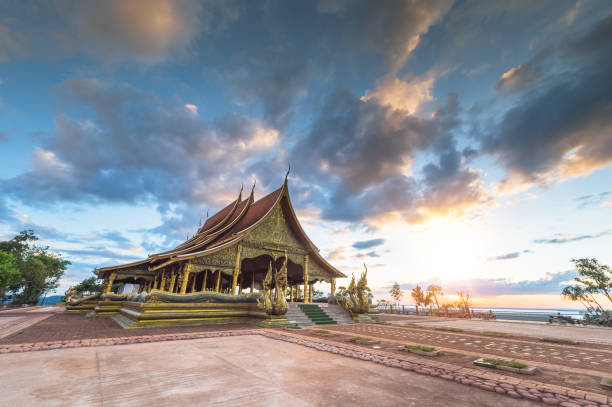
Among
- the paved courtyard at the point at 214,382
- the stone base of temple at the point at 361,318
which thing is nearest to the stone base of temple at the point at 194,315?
the paved courtyard at the point at 214,382

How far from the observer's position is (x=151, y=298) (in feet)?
28.2

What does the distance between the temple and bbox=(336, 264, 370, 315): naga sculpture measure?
314 cm

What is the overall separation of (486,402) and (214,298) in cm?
920

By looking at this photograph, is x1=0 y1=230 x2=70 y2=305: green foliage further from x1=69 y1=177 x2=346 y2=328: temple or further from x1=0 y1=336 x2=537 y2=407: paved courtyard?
x1=0 y1=336 x2=537 y2=407: paved courtyard

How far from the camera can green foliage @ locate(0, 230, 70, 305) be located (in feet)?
98.9

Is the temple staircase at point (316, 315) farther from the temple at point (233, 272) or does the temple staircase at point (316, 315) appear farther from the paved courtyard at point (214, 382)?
the paved courtyard at point (214, 382)

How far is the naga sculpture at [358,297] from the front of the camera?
12.3 m

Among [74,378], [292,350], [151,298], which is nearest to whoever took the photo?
[74,378]

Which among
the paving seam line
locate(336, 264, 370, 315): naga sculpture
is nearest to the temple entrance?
locate(336, 264, 370, 315): naga sculpture

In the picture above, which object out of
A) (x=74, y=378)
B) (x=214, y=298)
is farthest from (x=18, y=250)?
(x=74, y=378)

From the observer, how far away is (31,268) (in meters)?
30.1

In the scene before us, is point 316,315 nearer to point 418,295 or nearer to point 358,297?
point 358,297

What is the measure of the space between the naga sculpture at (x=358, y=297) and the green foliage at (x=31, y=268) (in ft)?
124

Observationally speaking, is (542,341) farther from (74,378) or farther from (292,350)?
(74,378)
